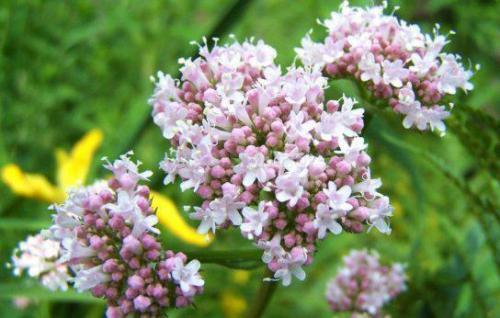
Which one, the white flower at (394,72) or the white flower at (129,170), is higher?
the white flower at (394,72)

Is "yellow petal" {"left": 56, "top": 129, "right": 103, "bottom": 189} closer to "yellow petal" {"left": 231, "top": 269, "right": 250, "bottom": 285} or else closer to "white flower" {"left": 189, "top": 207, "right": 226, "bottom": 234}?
"yellow petal" {"left": 231, "top": 269, "right": 250, "bottom": 285}

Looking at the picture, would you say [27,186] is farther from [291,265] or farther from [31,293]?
[291,265]

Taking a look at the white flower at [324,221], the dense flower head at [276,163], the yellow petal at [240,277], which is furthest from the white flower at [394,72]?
the yellow petal at [240,277]

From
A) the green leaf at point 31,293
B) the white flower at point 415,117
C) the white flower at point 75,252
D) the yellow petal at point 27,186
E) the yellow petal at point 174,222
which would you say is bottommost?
the white flower at point 75,252

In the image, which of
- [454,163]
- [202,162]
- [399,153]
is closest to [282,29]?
[454,163]

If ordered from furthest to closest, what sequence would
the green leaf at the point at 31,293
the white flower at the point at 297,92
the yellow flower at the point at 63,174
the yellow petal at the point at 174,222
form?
the yellow flower at the point at 63,174 < the yellow petal at the point at 174,222 < the green leaf at the point at 31,293 < the white flower at the point at 297,92

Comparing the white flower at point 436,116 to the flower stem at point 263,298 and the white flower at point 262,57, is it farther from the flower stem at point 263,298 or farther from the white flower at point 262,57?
the flower stem at point 263,298

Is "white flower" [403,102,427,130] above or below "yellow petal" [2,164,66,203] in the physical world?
below

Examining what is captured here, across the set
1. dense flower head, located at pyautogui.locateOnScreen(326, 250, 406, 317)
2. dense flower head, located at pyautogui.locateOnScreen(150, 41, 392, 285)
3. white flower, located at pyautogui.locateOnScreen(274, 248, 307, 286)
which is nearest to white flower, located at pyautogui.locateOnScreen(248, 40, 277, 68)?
dense flower head, located at pyautogui.locateOnScreen(150, 41, 392, 285)

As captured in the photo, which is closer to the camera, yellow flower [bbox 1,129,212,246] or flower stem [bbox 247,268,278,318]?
flower stem [bbox 247,268,278,318]
